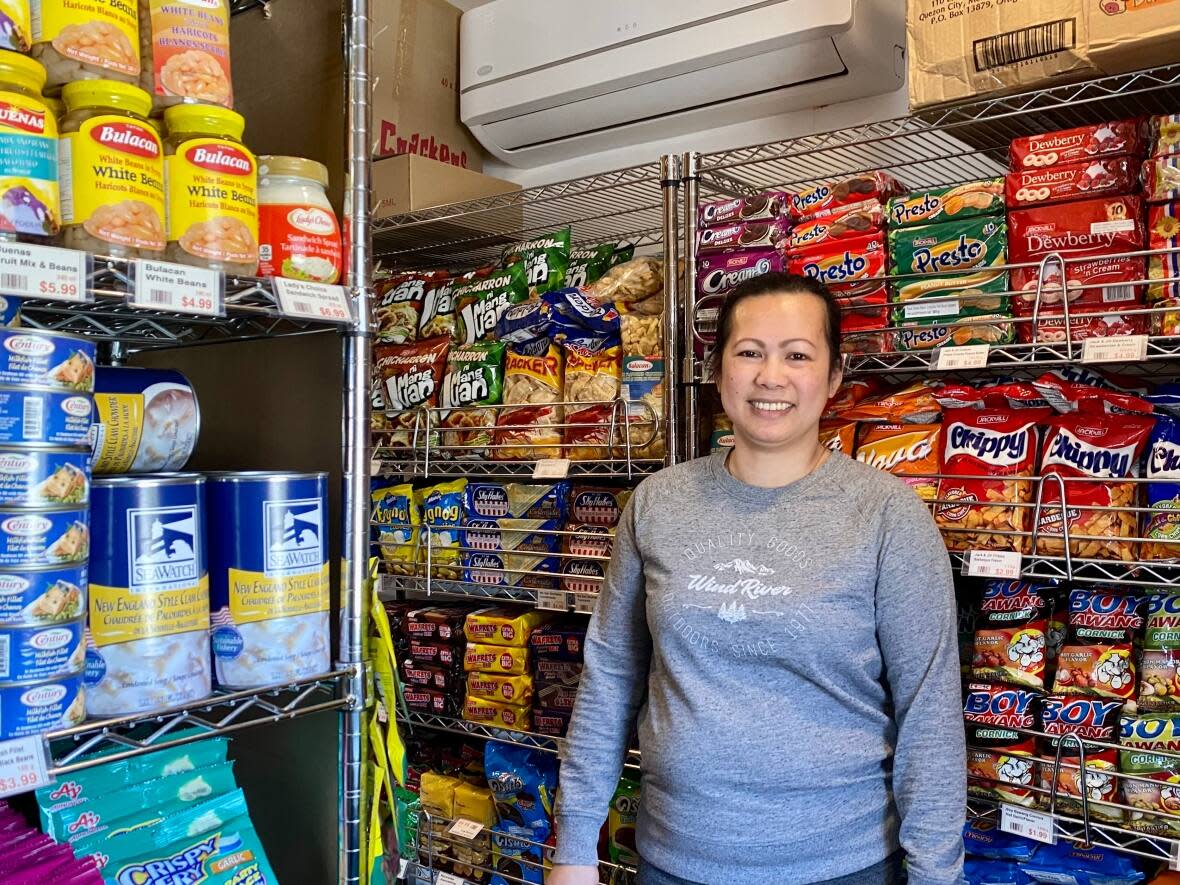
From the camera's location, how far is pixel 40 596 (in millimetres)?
935

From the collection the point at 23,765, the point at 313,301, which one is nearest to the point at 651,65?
the point at 313,301

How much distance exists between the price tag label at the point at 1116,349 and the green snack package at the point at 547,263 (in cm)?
119

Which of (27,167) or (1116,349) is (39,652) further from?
(1116,349)

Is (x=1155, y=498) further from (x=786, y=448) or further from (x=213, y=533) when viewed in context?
(x=213, y=533)

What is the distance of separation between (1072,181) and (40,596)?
1603 mm

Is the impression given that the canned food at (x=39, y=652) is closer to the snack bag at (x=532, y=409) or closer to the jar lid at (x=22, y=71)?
the jar lid at (x=22, y=71)

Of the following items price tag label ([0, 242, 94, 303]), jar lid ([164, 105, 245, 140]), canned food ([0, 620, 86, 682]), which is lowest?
canned food ([0, 620, 86, 682])

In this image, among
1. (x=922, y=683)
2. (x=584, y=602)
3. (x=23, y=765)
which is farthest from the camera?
(x=584, y=602)

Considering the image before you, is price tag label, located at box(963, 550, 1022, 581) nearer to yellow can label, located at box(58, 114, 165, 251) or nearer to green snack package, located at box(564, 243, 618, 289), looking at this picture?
green snack package, located at box(564, 243, 618, 289)

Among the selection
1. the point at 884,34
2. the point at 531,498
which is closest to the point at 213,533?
the point at 531,498

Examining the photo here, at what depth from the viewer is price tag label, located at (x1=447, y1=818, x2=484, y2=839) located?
2307 millimetres

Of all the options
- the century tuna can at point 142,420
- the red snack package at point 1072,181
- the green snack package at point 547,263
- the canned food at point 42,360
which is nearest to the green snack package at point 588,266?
the green snack package at point 547,263

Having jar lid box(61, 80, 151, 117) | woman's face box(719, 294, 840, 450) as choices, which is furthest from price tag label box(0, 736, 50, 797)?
woman's face box(719, 294, 840, 450)

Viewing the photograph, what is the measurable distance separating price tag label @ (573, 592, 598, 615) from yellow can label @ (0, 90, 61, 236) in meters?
1.36
